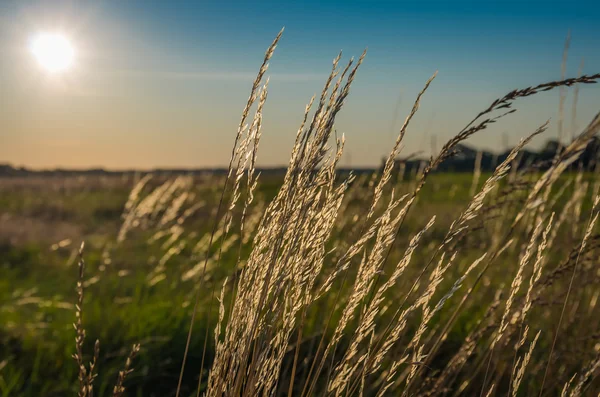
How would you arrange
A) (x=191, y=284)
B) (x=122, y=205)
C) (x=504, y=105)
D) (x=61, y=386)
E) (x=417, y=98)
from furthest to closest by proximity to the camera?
(x=122, y=205) → (x=191, y=284) → (x=61, y=386) → (x=417, y=98) → (x=504, y=105)

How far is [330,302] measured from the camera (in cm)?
400

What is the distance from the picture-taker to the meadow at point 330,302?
145 cm

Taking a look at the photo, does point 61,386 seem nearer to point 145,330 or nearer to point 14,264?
point 145,330

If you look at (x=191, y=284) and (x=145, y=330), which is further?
(x=191, y=284)

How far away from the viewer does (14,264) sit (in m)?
8.74

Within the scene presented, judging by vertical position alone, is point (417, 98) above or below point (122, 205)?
above

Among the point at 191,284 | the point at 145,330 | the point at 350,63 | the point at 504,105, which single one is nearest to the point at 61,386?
the point at 145,330

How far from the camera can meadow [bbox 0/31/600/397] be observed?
145 centimetres

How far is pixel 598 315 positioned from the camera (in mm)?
3590

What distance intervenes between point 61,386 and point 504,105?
2.92 metres

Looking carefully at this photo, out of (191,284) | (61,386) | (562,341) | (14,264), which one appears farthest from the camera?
(14,264)

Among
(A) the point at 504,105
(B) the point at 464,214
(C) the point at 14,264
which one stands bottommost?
(C) the point at 14,264

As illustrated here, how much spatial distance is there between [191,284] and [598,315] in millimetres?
3487

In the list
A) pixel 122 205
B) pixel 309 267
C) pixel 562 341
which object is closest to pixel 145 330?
pixel 309 267
